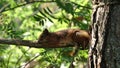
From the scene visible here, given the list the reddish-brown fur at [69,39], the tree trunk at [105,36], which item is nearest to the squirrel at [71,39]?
the reddish-brown fur at [69,39]

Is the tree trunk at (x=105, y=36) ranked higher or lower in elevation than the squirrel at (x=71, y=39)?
higher

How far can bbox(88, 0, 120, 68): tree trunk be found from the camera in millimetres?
2891

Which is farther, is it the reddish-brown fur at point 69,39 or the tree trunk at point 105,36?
the reddish-brown fur at point 69,39

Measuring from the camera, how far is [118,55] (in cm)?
288

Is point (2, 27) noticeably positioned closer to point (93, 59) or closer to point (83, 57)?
point (83, 57)

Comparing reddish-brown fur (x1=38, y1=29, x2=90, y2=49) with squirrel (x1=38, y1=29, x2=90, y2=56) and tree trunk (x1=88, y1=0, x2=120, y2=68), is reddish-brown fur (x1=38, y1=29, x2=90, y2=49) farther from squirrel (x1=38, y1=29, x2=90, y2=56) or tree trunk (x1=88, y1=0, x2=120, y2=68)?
tree trunk (x1=88, y1=0, x2=120, y2=68)

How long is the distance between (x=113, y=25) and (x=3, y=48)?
2.34 metres

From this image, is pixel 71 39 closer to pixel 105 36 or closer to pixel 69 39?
pixel 69 39

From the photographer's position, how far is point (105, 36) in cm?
293

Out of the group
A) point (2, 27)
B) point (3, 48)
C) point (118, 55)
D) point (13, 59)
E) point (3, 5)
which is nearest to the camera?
point (118, 55)

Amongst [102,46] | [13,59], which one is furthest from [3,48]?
→ [102,46]

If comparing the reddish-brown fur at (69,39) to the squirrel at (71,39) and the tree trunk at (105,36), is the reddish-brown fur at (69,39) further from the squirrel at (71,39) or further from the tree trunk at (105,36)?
the tree trunk at (105,36)

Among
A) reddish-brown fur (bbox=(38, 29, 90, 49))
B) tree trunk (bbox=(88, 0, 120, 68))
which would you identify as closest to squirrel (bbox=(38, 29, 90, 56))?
reddish-brown fur (bbox=(38, 29, 90, 49))

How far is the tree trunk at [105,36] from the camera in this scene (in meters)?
2.89
